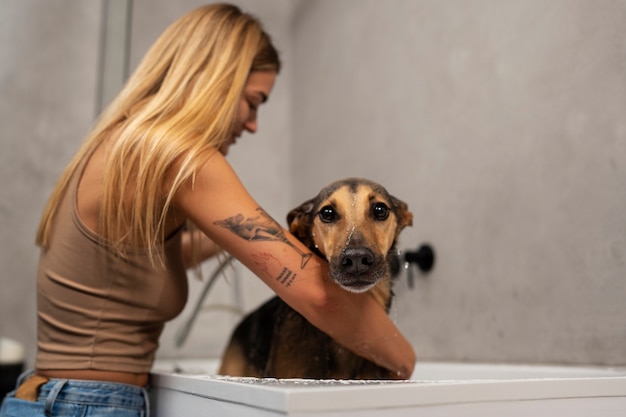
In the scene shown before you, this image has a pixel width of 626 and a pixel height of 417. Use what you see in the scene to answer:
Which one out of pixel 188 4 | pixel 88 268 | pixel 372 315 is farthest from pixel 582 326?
pixel 188 4

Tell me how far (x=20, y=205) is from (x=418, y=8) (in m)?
1.69

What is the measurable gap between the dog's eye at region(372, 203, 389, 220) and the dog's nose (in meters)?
0.11

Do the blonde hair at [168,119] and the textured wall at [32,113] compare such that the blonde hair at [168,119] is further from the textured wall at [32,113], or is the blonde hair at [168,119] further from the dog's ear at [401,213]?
the textured wall at [32,113]

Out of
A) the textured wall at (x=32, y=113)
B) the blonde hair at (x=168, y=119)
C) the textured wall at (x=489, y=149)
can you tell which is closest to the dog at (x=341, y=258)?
the textured wall at (x=489, y=149)

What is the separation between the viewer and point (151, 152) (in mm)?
987

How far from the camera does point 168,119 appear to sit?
1.06m

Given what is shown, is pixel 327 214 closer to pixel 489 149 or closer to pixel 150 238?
pixel 150 238

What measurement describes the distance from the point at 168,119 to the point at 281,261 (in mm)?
347

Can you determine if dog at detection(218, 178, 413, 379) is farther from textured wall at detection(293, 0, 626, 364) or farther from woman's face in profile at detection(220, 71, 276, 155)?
woman's face in profile at detection(220, 71, 276, 155)

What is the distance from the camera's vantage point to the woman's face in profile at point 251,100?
127 cm

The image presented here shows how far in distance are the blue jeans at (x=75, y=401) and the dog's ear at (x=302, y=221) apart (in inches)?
17.5

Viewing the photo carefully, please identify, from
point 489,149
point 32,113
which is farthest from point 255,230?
point 32,113

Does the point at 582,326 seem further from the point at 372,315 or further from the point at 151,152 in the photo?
the point at 151,152

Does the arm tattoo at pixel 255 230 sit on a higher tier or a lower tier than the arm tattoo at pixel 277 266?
higher
